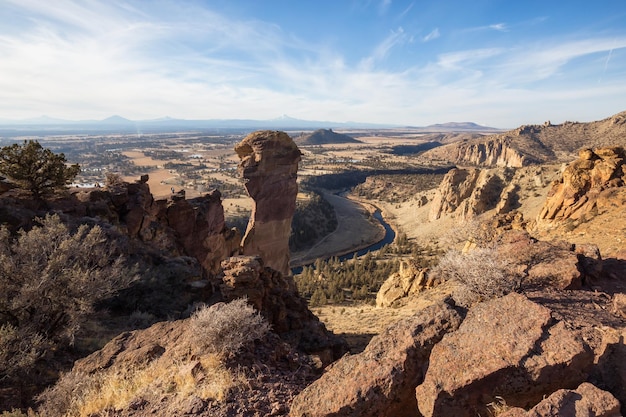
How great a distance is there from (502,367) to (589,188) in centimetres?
2519

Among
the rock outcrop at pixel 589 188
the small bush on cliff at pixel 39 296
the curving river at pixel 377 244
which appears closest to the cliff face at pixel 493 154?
the curving river at pixel 377 244

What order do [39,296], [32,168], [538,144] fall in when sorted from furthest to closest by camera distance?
1. [538,144]
2. [32,168]
3. [39,296]

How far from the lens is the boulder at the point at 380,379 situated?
4734 mm

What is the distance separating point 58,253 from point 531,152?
140 m

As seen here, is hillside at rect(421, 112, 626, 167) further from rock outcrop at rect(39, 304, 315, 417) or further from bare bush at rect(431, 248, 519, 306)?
rock outcrop at rect(39, 304, 315, 417)

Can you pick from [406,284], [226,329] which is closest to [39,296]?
[226,329]

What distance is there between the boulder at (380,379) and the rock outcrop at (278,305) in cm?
642

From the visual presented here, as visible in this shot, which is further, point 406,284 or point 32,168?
point 406,284

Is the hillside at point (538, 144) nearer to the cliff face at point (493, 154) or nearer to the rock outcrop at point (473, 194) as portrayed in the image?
the cliff face at point (493, 154)

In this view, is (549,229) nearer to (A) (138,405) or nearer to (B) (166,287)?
(B) (166,287)

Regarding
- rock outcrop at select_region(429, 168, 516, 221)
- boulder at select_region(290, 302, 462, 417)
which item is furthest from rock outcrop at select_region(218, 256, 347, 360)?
rock outcrop at select_region(429, 168, 516, 221)

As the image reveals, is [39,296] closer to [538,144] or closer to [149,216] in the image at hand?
[149,216]

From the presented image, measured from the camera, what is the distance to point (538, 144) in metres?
132

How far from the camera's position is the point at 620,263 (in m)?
10.5
